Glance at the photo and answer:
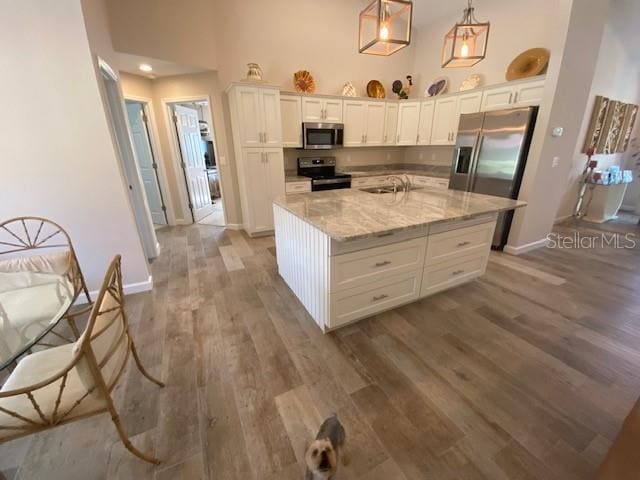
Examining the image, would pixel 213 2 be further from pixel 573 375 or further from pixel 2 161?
pixel 573 375

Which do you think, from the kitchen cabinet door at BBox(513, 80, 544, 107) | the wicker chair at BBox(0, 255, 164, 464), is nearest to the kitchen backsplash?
the kitchen cabinet door at BBox(513, 80, 544, 107)

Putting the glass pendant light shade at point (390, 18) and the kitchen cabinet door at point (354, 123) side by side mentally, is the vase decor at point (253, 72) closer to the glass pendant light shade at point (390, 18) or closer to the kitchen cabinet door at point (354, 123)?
the kitchen cabinet door at point (354, 123)


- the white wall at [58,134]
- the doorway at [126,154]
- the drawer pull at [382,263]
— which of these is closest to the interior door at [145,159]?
the doorway at [126,154]

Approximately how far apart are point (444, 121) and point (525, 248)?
7.89 feet

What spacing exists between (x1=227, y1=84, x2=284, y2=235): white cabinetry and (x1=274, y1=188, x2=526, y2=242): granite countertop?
169 centimetres

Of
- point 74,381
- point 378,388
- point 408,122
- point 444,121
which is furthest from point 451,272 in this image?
point 408,122

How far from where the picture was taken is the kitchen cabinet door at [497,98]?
3.37m

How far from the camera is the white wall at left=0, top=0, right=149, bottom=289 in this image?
1.87 metres

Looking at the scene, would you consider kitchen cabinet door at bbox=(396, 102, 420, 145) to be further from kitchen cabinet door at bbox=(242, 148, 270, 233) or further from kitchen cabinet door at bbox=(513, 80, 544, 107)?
kitchen cabinet door at bbox=(242, 148, 270, 233)

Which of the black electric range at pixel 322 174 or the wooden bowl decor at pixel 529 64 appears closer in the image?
the wooden bowl decor at pixel 529 64

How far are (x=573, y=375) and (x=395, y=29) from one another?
106 inches

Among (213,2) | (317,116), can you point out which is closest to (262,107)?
(317,116)

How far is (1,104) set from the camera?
6.20 feet

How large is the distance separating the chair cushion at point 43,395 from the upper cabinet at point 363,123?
179 inches
